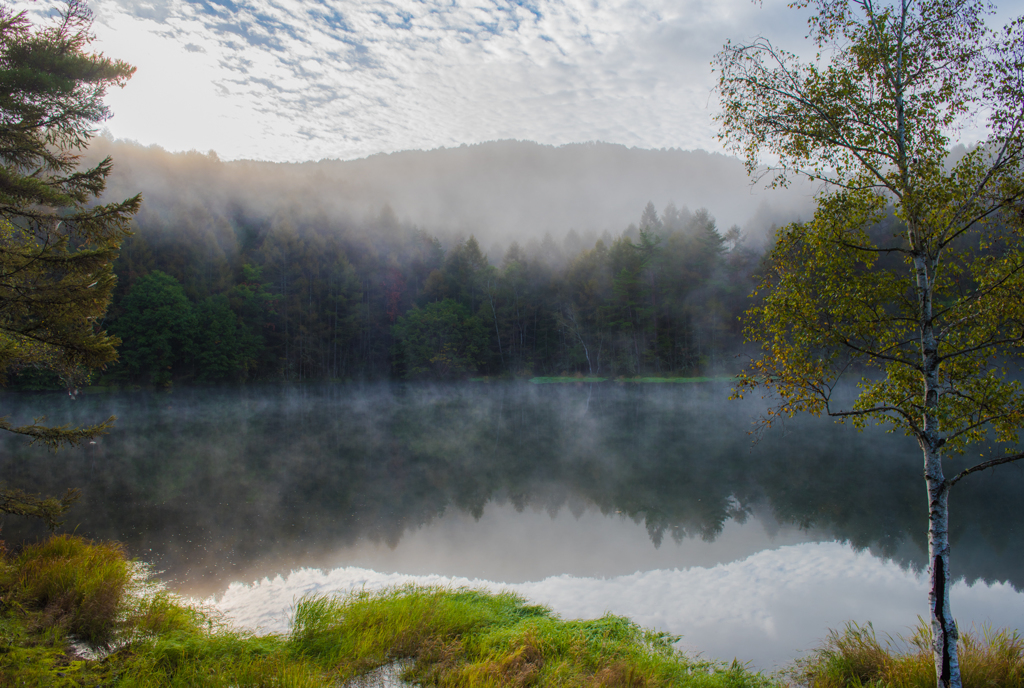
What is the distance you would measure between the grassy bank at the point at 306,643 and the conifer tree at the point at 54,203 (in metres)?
1.40

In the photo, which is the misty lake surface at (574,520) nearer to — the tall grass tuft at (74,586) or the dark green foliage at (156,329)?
the tall grass tuft at (74,586)

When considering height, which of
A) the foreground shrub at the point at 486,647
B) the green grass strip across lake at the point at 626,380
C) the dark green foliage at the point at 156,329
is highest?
the dark green foliage at the point at 156,329

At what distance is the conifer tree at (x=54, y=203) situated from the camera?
653 cm

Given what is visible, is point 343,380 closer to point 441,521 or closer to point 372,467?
point 372,467

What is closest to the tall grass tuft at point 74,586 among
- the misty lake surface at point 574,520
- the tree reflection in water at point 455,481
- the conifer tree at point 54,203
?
the conifer tree at point 54,203

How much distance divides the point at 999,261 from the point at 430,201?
13572cm

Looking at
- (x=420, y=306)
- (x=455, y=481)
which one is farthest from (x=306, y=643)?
(x=420, y=306)

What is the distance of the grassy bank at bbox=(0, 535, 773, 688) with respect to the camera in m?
4.67

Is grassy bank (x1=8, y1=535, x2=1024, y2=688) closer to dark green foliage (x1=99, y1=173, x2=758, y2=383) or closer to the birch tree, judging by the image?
the birch tree

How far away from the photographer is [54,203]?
705cm

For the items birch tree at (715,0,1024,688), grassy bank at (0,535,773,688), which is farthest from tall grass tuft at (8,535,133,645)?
birch tree at (715,0,1024,688)

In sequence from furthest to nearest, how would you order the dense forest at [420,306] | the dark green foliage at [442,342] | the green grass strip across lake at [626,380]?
1. the dark green foliage at [442,342]
2. the dense forest at [420,306]
3. the green grass strip across lake at [626,380]

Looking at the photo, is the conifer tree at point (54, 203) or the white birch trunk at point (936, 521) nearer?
the white birch trunk at point (936, 521)

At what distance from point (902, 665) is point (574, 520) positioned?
27.9 ft
